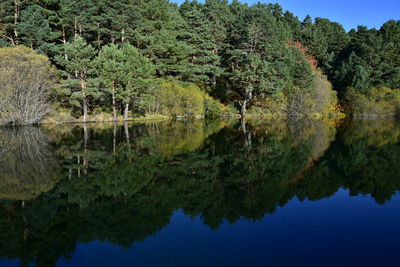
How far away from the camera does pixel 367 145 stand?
19.6 metres

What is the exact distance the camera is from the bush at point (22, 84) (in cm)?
2872

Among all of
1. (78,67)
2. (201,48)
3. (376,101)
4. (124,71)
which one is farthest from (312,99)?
(78,67)

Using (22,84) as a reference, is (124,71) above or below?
above

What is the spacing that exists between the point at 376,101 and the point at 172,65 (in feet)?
118

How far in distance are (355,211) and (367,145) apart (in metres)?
12.5

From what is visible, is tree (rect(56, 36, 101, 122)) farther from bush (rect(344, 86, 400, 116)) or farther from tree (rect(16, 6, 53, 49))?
bush (rect(344, 86, 400, 116))

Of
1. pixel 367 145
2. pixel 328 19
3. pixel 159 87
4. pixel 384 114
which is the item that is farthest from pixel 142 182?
pixel 328 19

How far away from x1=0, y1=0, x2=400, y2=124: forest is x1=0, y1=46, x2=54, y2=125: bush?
3.8 inches

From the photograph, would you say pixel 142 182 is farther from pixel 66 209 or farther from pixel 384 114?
pixel 384 114

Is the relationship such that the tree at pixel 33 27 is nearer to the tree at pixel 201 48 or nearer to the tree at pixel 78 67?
the tree at pixel 78 67

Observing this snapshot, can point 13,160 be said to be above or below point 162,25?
below

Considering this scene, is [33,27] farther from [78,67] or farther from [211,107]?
[211,107]

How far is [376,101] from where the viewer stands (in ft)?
189

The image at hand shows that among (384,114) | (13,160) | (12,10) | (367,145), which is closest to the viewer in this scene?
(13,160)
